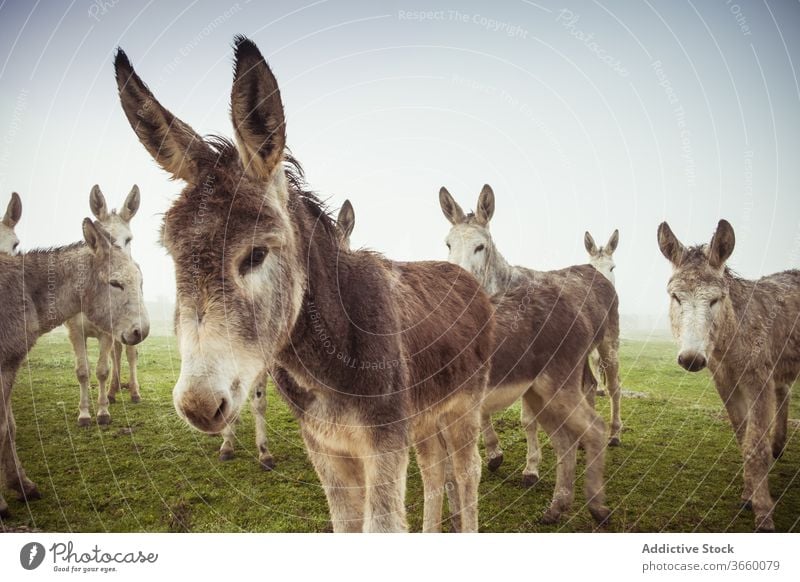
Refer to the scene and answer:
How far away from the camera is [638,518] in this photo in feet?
12.8

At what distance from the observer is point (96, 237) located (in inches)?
180

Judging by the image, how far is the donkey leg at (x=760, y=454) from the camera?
3652mm

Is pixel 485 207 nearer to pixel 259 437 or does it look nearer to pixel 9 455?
pixel 259 437

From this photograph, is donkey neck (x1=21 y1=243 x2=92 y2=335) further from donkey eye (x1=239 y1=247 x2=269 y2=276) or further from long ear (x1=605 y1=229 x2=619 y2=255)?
long ear (x1=605 y1=229 x2=619 y2=255)

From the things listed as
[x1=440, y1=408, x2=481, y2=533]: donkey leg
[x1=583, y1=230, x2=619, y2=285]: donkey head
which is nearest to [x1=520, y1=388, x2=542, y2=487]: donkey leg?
[x1=440, y1=408, x2=481, y2=533]: donkey leg

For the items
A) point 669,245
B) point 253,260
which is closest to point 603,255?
point 669,245

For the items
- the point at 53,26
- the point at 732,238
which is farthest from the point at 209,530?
the point at 732,238

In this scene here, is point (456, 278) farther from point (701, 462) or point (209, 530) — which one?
point (701, 462)

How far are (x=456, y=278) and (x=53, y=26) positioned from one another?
11.2 ft

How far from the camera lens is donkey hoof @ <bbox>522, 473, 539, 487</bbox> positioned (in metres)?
5.00

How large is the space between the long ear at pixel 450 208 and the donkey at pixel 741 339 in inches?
80.0

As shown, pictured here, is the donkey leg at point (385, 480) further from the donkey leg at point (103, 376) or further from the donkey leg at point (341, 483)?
the donkey leg at point (103, 376)

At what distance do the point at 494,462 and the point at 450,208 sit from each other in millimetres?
2792

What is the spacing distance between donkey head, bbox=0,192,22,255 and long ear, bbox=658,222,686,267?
5.00 m
